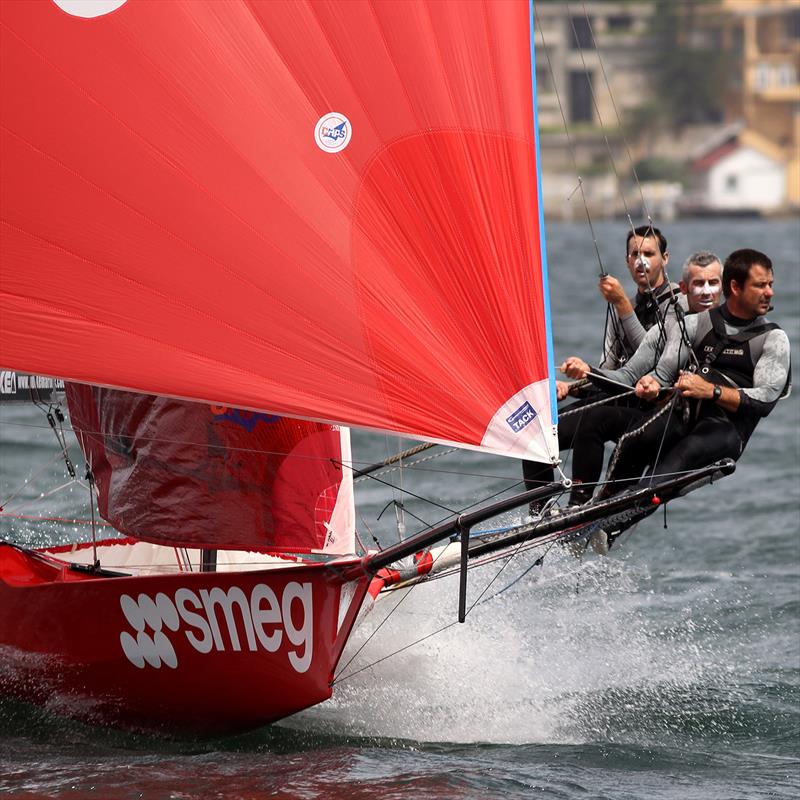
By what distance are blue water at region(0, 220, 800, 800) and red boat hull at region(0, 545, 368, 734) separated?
165 millimetres

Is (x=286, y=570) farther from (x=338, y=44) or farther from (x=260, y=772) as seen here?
(x=338, y=44)

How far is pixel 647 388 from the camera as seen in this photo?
548 centimetres

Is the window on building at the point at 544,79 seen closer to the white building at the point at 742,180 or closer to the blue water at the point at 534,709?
the white building at the point at 742,180

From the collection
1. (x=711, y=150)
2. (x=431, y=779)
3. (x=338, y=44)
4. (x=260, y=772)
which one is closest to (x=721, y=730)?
(x=431, y=779)

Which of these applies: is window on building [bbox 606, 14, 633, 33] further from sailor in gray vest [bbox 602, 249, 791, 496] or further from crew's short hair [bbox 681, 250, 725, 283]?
sailor in gray vest [bbox 602, 249, 791, 496]

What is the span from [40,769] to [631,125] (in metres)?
78.6

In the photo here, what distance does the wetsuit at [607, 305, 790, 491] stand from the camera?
5523mm

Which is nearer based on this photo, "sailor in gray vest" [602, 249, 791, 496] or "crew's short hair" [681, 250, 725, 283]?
"sailor in gray vest" [602, 249, 791, 496]

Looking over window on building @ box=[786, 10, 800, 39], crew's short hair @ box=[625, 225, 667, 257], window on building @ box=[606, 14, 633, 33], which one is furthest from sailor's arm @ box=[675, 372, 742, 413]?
window on building @ box=[606, 14, 633, 33]

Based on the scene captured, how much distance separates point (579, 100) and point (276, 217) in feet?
258

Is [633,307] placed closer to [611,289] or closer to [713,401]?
[611,289]

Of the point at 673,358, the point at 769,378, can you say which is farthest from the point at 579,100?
the point at 769,378

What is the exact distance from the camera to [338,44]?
502 cm

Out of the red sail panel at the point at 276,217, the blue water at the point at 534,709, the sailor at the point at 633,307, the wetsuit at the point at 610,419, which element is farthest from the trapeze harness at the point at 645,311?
the red sail panel at the point at 276,217
